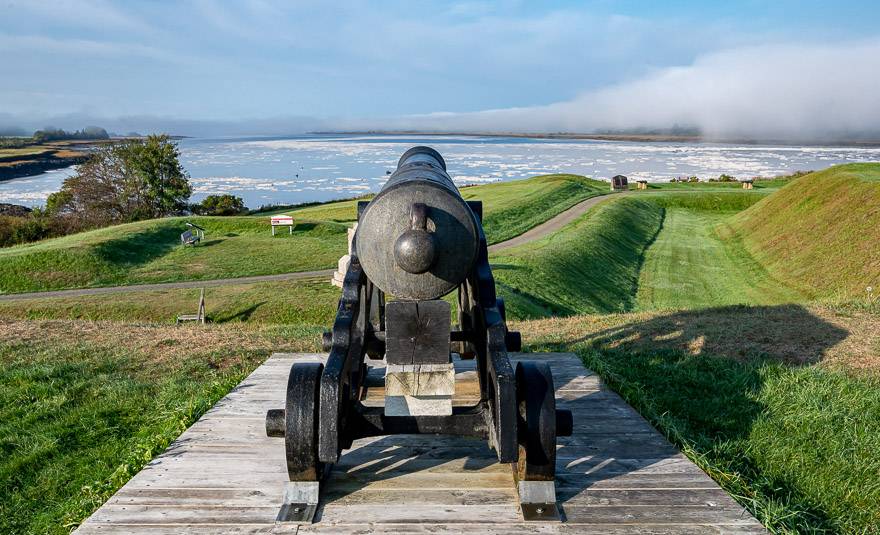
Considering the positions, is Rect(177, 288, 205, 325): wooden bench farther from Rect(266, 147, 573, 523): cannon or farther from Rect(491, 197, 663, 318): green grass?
Rect(266, 147, 573, 523): cannon

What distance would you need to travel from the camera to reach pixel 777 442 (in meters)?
4.73

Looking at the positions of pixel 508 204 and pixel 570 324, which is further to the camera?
pixel 508 204

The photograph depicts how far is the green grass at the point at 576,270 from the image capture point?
2011 cm

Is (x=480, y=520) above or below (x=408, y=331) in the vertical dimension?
below

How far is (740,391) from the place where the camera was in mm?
5859

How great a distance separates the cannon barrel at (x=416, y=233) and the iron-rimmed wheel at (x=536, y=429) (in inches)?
30.6

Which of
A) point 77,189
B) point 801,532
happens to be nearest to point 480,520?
point 801,532

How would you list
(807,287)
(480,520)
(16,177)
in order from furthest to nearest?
(16,177) < (807,287) < (480,520)

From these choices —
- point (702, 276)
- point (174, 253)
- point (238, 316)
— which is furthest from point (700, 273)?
point (174, 253)

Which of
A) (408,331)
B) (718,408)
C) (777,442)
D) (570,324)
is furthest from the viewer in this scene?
(570,324)

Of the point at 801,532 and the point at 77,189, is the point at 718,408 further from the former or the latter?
the point at 77,189

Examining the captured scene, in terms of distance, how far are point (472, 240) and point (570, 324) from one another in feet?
21.3

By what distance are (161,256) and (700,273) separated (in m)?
22.4

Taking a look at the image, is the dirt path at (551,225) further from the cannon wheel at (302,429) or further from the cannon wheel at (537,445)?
the cannon wheel at (302,429)
